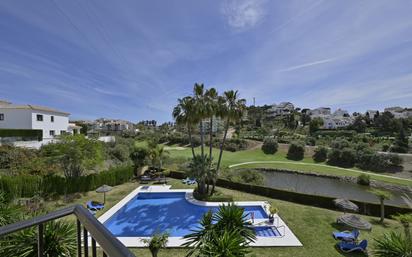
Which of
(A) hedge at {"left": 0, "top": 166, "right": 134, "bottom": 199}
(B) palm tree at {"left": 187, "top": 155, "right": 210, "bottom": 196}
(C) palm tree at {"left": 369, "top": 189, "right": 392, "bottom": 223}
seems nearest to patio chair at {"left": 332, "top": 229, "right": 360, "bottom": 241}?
(C) palm tree at {"left": 369, "top": 189, "right": 392, "bottom": 223}

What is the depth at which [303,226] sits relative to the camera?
39.8 feet

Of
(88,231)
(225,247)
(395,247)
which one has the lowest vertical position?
(395,247)

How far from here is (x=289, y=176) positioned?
31.7m

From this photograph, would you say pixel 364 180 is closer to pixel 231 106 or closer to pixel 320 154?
pixel 320 154

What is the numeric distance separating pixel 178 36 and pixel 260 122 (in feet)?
217

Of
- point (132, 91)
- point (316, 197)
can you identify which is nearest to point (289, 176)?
point (316, 197)

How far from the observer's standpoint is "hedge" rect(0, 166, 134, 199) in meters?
14.0

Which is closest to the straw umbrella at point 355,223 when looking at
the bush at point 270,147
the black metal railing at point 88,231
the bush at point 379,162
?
the black metal railing at point 88,231

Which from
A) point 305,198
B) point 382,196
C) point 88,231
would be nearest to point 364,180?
point 305,198

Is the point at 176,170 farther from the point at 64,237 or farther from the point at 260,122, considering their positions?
the point at 260,122

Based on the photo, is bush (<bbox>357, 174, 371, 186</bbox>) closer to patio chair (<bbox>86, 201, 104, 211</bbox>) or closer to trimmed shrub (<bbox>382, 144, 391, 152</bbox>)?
trimmed shrub (<bbox>382, 144, 391, 152</bbox>)

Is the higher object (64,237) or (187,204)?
(64,237)

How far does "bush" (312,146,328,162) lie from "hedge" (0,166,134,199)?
35.8m

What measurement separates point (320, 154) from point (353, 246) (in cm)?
3313
